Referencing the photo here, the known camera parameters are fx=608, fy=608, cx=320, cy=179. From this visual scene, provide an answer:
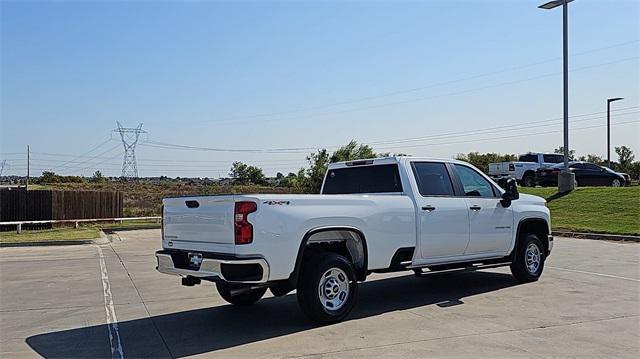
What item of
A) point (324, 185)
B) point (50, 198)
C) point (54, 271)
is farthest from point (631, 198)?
point (50, 198)

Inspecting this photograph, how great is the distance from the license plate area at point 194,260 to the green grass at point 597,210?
15591mm

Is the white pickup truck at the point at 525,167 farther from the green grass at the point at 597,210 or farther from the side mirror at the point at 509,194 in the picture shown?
the side mirror at the point at 509,194

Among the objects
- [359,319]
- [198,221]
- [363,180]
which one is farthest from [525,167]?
[198,221]

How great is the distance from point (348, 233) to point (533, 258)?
14.5 feet

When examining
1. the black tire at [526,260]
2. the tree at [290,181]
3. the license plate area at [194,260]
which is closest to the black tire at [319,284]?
the license plate area at [194,260]

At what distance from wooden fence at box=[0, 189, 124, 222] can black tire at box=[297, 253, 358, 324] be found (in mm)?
27713

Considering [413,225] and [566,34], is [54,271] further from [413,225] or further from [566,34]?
[566,34]

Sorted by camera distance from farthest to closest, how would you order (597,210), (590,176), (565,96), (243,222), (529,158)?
(529,158), (590,176), (565,96), (597,210), (243,222)

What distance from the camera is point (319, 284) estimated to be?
7.47 m

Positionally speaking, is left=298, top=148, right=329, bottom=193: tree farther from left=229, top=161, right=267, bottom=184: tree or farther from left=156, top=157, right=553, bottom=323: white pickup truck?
left=156, top=157, right=553, bottom=323: white pickup truck

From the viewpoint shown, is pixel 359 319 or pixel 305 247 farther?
pixel 359 319

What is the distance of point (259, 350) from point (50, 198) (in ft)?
94.7

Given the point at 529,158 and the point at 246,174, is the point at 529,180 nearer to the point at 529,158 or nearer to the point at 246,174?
the point at 529,158

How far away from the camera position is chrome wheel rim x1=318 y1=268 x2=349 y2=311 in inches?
298
